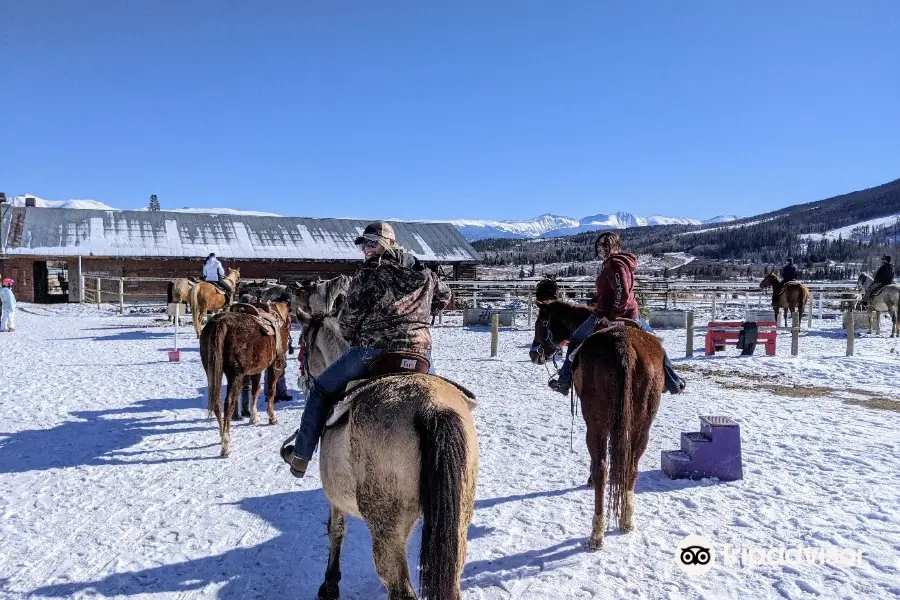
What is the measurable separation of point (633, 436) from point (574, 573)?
1.17 metres

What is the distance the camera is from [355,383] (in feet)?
10.5

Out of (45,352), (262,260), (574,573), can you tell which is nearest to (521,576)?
(574,573)

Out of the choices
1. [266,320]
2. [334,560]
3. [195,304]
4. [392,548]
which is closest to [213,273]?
[195,304]

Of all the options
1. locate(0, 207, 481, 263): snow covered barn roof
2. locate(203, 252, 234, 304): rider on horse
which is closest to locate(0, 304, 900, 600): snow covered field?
locate(203, 252, 234, 304): rider on horse

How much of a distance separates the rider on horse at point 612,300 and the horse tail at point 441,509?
2708mm

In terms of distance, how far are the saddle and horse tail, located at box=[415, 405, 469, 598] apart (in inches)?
195

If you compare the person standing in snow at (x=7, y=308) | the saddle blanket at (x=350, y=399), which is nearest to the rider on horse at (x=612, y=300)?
the saddle blanket at (x=350, y=399)

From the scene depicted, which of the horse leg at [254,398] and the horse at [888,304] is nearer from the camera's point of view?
the horse leg at [254,398]

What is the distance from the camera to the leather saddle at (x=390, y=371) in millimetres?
3088

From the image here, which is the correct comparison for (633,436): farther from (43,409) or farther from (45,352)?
(45,352)

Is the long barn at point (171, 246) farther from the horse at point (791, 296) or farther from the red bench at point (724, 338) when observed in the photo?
the red bench at point (724, 338)

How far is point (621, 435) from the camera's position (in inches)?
167

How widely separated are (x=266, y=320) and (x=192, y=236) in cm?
2935

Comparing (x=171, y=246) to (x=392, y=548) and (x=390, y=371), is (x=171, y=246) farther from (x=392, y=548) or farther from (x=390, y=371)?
(x=392, y=548)
